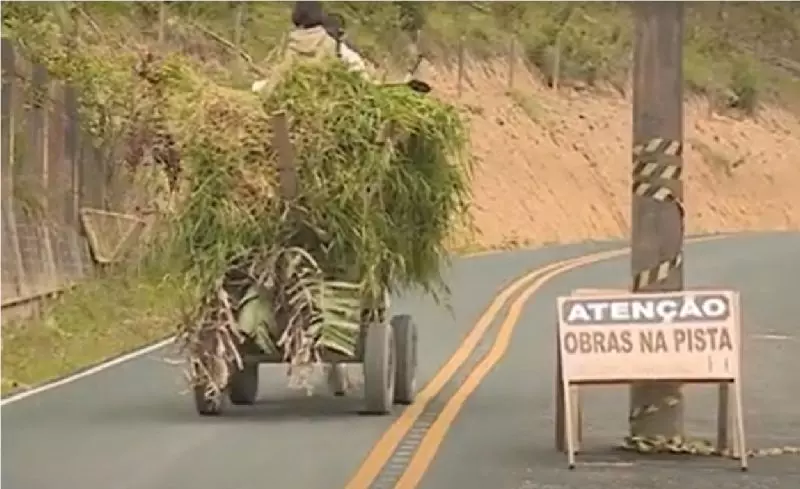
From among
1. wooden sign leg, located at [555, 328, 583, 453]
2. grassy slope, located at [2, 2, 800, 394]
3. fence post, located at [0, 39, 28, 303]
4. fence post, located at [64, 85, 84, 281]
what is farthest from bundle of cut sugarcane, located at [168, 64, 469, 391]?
fence post, located at [64, 85, 84, 281]

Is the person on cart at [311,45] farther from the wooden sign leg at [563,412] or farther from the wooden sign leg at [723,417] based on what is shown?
the wooden sign leg at [723,417]

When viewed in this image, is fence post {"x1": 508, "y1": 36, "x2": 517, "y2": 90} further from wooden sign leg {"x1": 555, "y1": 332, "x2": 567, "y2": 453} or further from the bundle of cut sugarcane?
wooden sign leg {"x1": 555, "y1": 332, "x2": 567, "y2": 453}

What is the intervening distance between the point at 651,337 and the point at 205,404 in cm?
370

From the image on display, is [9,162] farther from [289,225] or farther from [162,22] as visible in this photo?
[162,22]

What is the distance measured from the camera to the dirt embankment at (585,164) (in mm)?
49719

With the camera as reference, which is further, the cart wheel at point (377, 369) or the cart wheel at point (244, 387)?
the cart wheel at point (244, 387)

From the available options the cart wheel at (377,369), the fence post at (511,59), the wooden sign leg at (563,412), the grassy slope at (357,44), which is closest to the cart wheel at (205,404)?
the grassy slope at (357,44)

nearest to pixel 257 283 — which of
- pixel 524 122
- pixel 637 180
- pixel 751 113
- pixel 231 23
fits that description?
pixel 637 180

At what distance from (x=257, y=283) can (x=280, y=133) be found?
1033mm

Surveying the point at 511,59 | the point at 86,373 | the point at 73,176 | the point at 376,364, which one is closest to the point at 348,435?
the point at 376,364

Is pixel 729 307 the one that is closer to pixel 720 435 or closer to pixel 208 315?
pixel 720 435

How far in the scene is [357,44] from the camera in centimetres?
4872

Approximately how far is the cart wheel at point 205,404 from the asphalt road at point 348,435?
0.27 ft

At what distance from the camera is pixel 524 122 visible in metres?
54.4
